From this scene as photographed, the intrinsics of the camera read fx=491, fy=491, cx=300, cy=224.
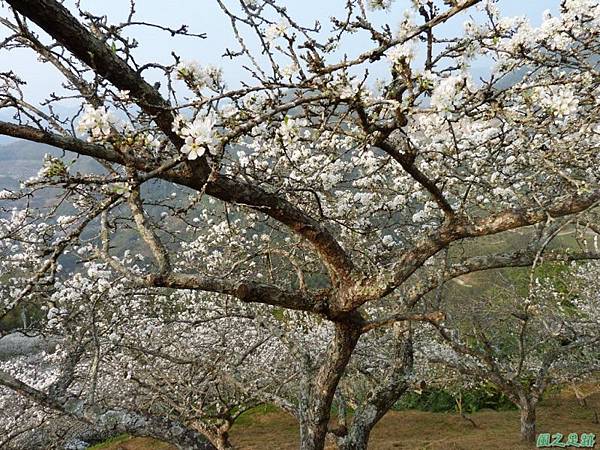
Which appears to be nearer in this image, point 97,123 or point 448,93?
point 97,123

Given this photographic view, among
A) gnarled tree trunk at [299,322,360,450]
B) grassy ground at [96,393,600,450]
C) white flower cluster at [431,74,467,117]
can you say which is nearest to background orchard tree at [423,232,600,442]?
gnarled tree trunk at [299,322,360,450]

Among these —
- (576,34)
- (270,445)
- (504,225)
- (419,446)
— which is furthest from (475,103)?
(270,445)

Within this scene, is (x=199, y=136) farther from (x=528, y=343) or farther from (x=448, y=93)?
(x=528, y=343)

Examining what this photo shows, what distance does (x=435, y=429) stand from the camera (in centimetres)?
1320

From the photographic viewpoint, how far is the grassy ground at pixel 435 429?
10.8 metres

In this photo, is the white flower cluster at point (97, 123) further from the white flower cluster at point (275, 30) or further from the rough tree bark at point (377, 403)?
the rough tree bark at point (377, 403)

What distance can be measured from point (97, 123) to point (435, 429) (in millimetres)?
13529

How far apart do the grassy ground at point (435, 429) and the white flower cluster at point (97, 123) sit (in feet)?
33.7

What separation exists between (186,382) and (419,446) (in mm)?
6805

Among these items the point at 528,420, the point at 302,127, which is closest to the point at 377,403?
the point at 302,127

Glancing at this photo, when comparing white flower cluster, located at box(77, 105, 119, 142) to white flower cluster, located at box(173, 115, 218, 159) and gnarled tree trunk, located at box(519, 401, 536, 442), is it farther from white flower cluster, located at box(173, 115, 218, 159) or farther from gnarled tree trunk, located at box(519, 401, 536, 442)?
gnarled tree trunk, located at box(519, 401, 536, 442)

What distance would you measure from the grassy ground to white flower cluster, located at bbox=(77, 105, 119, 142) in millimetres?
10262

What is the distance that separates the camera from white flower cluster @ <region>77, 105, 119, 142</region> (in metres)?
1.80

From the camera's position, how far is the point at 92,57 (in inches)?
84.7
